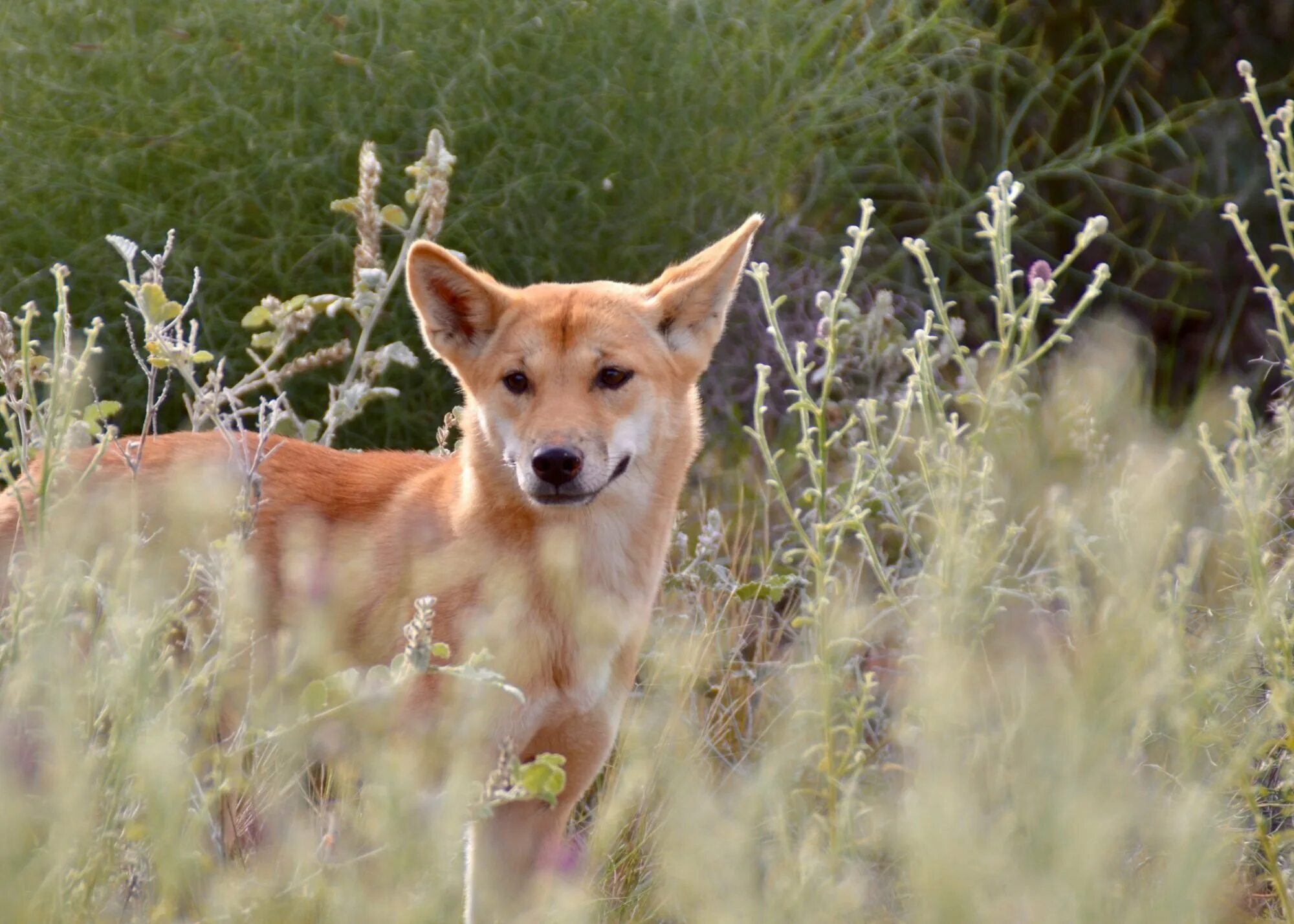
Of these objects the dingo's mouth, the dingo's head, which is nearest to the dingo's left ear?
the dingo's head

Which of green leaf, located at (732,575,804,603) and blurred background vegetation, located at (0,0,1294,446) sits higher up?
blurred background vegetation, located at (0,0,1294,446)

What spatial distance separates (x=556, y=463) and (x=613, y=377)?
409mm

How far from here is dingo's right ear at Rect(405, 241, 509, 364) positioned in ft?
12.0

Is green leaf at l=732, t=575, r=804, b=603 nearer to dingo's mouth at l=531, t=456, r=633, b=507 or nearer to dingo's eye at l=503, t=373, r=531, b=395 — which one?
dingo's mouth at l=531, t=456, r=633, b=507

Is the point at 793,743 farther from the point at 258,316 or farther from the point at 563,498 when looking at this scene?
the point at 258,316

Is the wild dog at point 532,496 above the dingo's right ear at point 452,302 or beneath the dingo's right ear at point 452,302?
beneath

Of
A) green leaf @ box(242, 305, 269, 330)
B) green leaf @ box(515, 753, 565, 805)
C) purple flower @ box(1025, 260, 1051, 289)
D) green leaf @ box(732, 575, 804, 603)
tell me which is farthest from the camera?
green leaf @ box(242, 305, 269, 330)

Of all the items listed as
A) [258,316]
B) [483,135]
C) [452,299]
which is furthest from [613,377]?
[483,135]

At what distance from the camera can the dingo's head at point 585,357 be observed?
11.4ft

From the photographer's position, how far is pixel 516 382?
144 inches

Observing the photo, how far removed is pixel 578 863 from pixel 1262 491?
1680 millimetres

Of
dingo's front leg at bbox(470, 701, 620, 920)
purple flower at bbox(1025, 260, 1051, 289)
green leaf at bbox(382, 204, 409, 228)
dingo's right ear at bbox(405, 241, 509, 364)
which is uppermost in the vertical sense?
purple flower at bbox(1025, 260, 1051, 289)

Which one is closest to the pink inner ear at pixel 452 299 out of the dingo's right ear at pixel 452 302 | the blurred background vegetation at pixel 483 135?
the dingo's right ear at pixel 452 302

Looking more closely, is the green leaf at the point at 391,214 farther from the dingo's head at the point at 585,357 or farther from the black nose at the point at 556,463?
the black nose at the point at 556,463
